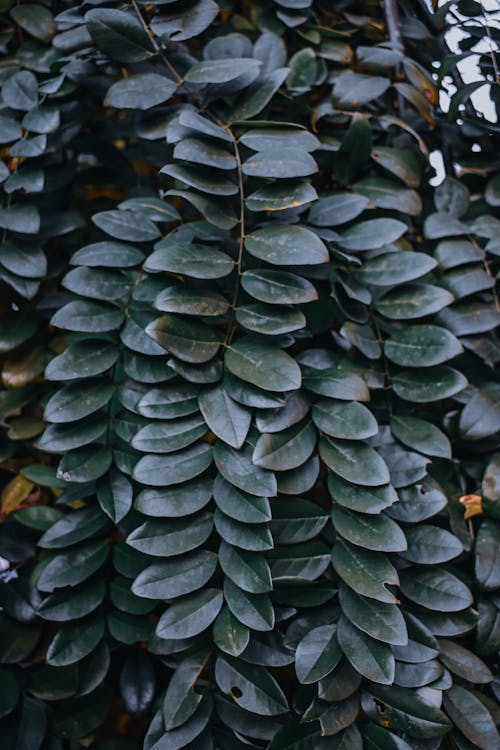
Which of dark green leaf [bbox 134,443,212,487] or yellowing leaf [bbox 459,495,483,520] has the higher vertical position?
dark green leaf [bbox 134,443,212,487]

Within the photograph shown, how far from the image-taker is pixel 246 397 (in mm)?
750

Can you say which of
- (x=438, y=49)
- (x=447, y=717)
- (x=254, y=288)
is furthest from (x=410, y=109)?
(x=447, y=717)

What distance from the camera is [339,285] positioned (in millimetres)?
866

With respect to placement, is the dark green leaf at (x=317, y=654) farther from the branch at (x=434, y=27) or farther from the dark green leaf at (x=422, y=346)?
the branch at (x=434, y=27)

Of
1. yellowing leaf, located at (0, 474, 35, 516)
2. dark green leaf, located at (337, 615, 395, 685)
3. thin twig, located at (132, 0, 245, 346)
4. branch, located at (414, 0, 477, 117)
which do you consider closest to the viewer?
dark green leaf, located at (337, 615, 395, 685)

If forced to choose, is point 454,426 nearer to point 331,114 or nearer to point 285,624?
point 285,624

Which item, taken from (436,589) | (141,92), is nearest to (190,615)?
(436,589)

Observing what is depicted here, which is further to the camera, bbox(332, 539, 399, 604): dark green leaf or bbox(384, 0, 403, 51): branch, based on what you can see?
bbox(384, 0, 403, 51): branch

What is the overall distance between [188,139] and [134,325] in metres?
0.23

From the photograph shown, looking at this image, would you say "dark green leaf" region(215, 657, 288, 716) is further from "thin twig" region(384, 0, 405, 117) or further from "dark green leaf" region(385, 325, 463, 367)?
"thin twig" region(384, 0, 405, 117)

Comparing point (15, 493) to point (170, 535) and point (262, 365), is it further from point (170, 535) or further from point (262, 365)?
point (262, 365)

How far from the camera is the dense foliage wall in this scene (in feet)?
2.40

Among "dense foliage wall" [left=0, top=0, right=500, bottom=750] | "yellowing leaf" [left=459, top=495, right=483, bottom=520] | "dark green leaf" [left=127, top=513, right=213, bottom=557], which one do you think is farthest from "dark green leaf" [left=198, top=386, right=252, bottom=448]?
"yellowing leaf" [left=459, top=495, right=483, bottom=520]

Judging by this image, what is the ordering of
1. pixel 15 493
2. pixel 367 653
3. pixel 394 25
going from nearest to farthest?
pixel 367 653 → pixel 15 493 → pixel 394 25
